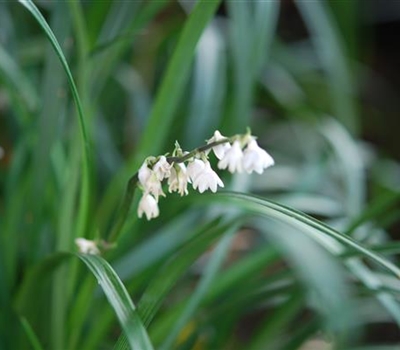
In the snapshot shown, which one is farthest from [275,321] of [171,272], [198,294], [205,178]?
[205,178]

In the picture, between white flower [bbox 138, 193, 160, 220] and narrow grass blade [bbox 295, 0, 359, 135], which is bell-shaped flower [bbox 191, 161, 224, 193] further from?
narrow grass blade [bbox 295, 0, 359, 135]

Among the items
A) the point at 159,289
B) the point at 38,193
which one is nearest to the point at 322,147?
the point at 38,193

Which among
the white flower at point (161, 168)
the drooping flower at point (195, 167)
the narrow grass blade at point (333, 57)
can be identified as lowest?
the drooping flower at point (195, 167)

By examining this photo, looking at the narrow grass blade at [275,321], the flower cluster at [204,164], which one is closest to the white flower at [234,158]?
the flower cluster at [204,164]

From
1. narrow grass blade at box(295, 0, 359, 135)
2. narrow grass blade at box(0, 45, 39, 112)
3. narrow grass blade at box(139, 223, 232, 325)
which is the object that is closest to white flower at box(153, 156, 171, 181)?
narrow grass blade at box(139, 223, 232, 325)

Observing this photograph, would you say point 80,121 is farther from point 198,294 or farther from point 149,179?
point 198,294

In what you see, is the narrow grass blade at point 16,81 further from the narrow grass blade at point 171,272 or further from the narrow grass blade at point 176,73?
the narrow grass blade at point 171,272
